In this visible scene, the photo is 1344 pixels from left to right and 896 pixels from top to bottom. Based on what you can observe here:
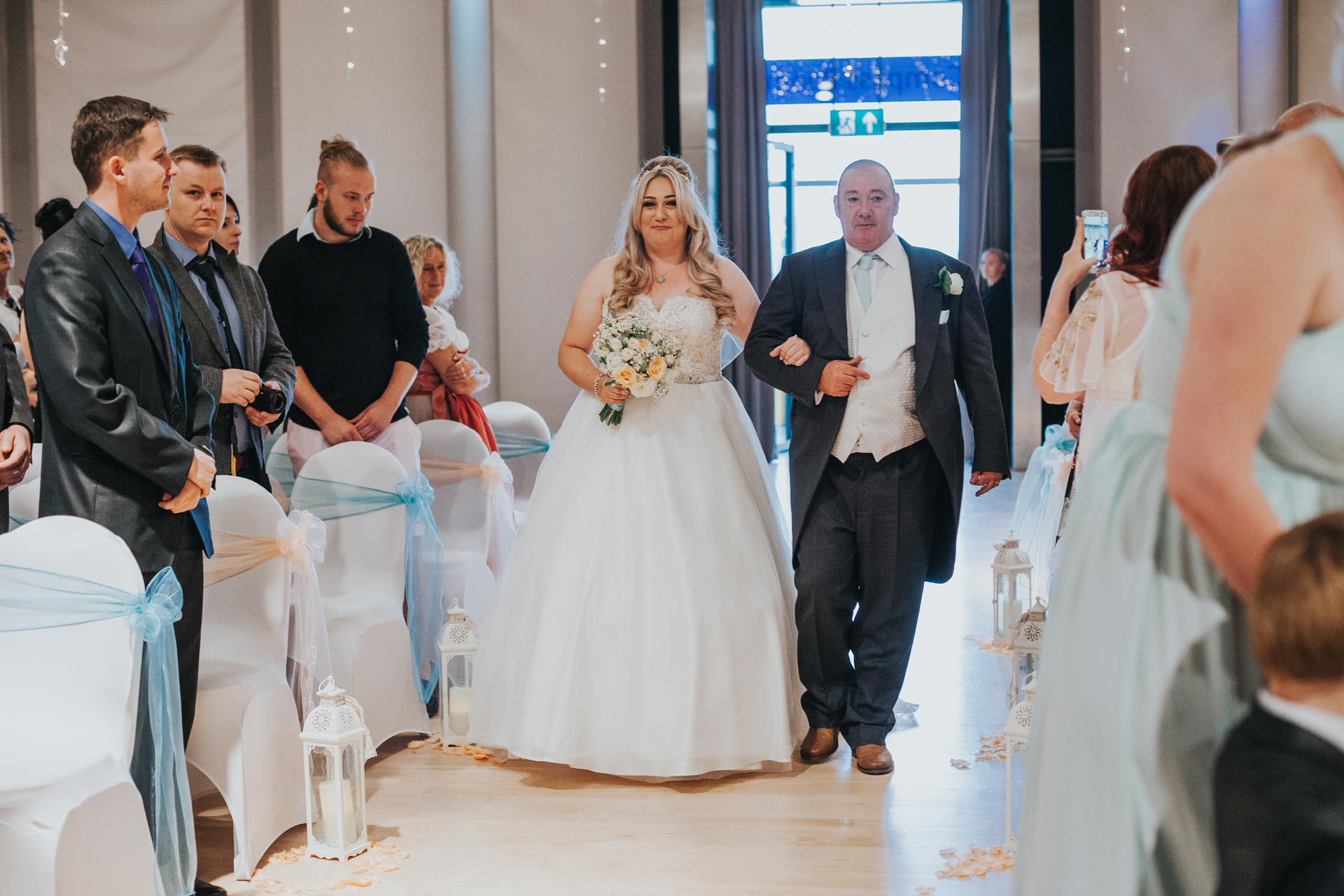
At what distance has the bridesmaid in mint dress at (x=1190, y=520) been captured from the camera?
1102 mm

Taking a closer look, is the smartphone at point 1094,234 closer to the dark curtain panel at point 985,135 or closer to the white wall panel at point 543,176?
the white wall panel at point 543,176

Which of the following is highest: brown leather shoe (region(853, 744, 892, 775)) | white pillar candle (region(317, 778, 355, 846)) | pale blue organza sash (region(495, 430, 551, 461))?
A: pale blue organza sash (region(495, 430, 551, 461))

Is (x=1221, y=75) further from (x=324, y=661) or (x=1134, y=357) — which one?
(x=324, y=661)

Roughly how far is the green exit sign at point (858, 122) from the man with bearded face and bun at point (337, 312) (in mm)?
8906

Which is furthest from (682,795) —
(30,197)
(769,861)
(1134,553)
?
(30,197)

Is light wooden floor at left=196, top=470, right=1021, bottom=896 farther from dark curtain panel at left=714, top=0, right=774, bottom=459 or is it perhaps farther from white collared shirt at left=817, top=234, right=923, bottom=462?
dark curtain panel at left=714, top=0, right=774, bottom=459

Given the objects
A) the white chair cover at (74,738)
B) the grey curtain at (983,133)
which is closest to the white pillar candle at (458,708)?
the white chair cover at (74,738)

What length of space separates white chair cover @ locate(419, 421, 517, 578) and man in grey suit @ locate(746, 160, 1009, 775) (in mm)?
1360

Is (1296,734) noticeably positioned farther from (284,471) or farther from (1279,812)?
(284,471)

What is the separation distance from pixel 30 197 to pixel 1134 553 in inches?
300

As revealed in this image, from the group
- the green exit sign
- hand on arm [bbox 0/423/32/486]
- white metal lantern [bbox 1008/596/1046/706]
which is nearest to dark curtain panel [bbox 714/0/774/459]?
the green exit sign

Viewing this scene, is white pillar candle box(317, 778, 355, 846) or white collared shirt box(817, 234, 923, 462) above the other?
white collared shirt box(817, 234, 923, 462)

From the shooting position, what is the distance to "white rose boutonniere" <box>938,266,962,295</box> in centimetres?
366

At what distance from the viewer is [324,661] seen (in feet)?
11.0
